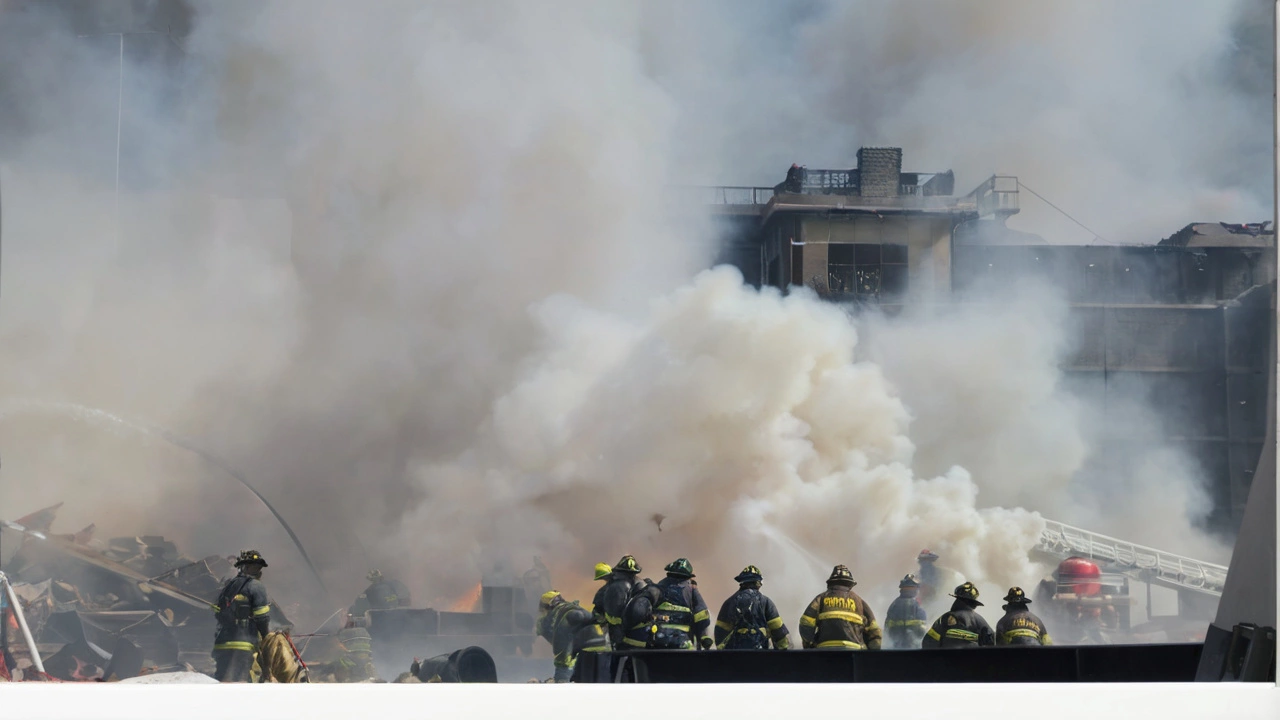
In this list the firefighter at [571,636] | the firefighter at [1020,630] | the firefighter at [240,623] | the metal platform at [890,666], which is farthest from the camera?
the firefighter at [571,636]

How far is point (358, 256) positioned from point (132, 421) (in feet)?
12.4

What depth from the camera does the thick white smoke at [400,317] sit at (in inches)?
577

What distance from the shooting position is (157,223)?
15.6 metres

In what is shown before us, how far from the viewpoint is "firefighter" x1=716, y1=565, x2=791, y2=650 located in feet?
25.1

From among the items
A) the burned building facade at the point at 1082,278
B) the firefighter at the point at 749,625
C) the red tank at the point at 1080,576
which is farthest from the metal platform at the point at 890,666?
the burned building facade at the point at 1082,278

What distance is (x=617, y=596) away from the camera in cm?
819

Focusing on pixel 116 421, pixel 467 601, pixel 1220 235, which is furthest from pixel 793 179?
pixel 116 421

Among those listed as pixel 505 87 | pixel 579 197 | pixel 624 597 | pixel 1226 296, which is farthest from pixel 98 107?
→ pixel 1226 296

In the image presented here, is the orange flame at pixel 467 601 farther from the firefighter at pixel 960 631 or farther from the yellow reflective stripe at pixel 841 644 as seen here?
the firefighter at pixel 960 631

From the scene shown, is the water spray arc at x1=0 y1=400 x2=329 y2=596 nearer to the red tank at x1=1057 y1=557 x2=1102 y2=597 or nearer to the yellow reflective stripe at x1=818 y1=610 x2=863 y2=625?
the yellow reflective stripe at x1=818 y1=610 x2=863 y2=625

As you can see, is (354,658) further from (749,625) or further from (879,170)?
(879,170)

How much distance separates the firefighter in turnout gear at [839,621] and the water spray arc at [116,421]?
29.9 feet

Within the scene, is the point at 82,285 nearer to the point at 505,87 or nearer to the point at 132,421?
the point at 132,421

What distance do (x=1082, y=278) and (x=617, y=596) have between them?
12.6m
